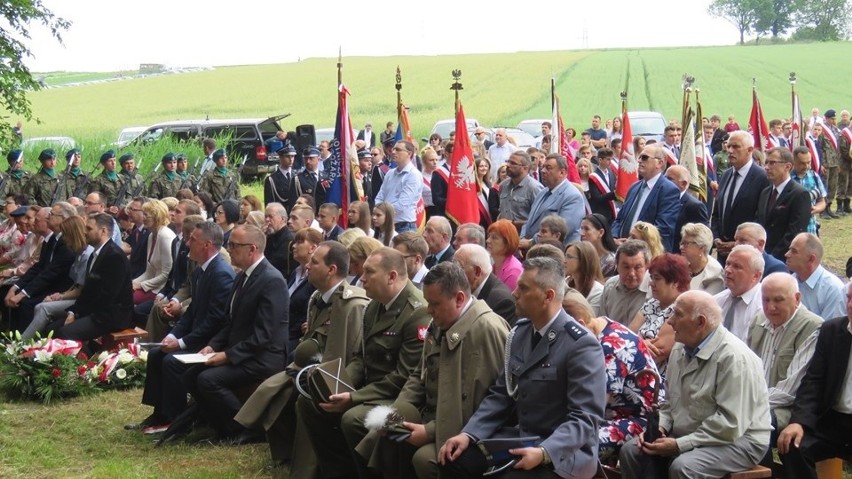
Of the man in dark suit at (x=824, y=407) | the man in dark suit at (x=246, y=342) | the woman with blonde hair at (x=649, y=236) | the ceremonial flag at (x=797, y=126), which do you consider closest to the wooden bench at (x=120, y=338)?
the man in dark suit at (x=246, y=342)


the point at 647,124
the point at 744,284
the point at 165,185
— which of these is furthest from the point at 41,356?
the point at 647,124

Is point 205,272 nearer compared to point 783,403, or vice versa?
point 783,403

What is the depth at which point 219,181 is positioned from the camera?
1867 centimetres

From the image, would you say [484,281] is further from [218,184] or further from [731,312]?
[218,184]

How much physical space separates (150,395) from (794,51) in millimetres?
62932

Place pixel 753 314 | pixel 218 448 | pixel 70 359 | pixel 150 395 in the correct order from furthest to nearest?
pixel 70 359, pixel 150 395, pixel 218 448, pixel 753 314

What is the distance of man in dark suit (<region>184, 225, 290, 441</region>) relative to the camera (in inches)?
323

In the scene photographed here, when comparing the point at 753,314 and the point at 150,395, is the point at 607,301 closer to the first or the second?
the point at 753,314

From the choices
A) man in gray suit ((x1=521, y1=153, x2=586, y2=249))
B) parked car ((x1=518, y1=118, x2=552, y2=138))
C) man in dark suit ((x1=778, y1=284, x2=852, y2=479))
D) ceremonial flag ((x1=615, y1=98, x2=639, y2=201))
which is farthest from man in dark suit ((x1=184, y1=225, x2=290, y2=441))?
parked car ((x1=518, y1=118, x2=552, y2=138))

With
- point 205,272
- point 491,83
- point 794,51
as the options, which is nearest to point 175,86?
point 491,83

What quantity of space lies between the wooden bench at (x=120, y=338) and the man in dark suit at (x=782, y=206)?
609 centimetres

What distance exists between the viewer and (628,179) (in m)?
14.1

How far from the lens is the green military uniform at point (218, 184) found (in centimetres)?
1855

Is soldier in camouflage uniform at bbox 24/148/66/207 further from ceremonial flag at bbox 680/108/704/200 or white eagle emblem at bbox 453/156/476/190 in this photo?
ceremonial flag at bbox 680/108/704/200
